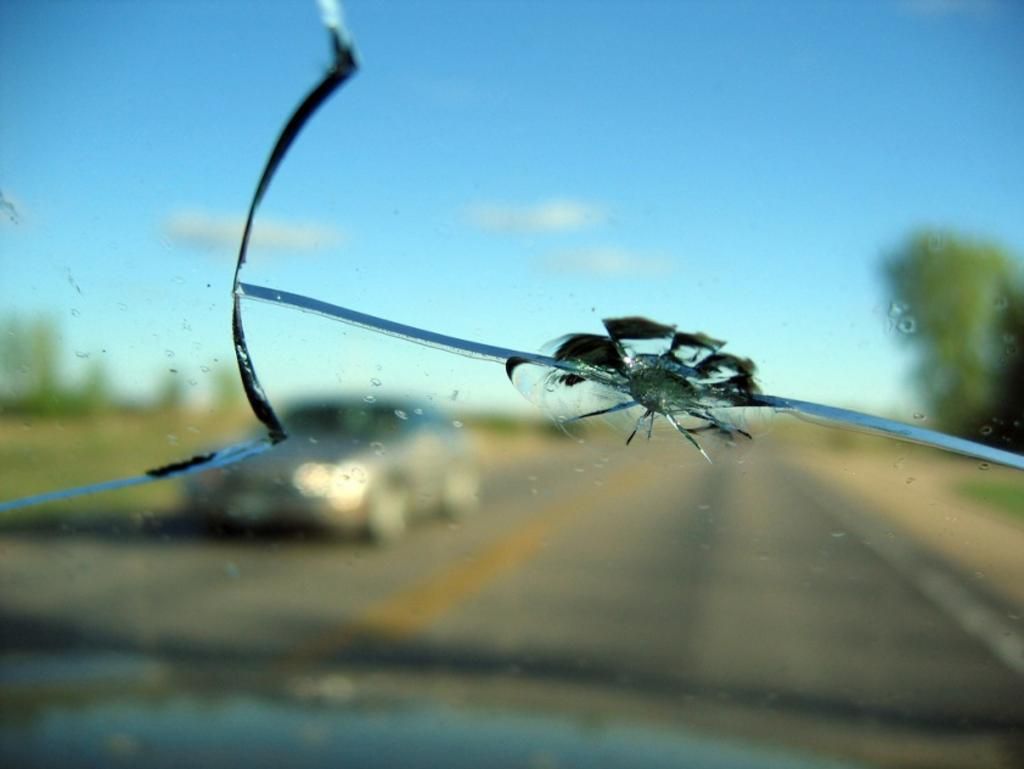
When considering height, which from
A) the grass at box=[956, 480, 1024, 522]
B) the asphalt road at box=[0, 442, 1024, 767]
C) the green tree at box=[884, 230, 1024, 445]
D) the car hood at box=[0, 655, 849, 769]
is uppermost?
the green tree at box=[884, 230, 1024, 445]

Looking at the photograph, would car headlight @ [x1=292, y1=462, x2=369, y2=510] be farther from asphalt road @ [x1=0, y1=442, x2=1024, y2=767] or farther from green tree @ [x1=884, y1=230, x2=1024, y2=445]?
green tree @ [x1=884, y1=230, x2=1024, y2=445]

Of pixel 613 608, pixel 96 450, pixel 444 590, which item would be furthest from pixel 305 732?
pixel 613 608

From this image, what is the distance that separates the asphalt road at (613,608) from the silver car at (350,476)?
0.22 meters

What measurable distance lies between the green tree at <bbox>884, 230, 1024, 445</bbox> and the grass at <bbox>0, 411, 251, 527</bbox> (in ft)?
7.11

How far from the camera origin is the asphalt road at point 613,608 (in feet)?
17.0

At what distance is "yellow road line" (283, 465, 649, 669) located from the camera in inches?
248

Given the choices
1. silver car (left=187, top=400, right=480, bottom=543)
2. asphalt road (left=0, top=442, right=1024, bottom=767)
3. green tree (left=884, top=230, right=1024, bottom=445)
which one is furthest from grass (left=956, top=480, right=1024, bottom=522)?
silver car (left=187, top=400, right=480, bottom=543)

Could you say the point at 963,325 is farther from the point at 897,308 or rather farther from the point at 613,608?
the point at 613,608

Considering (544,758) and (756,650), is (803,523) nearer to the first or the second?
(756,650)

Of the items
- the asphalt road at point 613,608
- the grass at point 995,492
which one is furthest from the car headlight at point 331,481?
the grass at point 995,492

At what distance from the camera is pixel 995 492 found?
420 cm

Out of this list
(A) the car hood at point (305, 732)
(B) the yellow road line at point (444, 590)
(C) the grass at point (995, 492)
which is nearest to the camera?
(C) the grass at point (995, 492)

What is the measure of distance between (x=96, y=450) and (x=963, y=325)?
3069 millimetres

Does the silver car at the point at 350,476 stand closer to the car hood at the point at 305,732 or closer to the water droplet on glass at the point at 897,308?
the car hood at the point at 305,732
